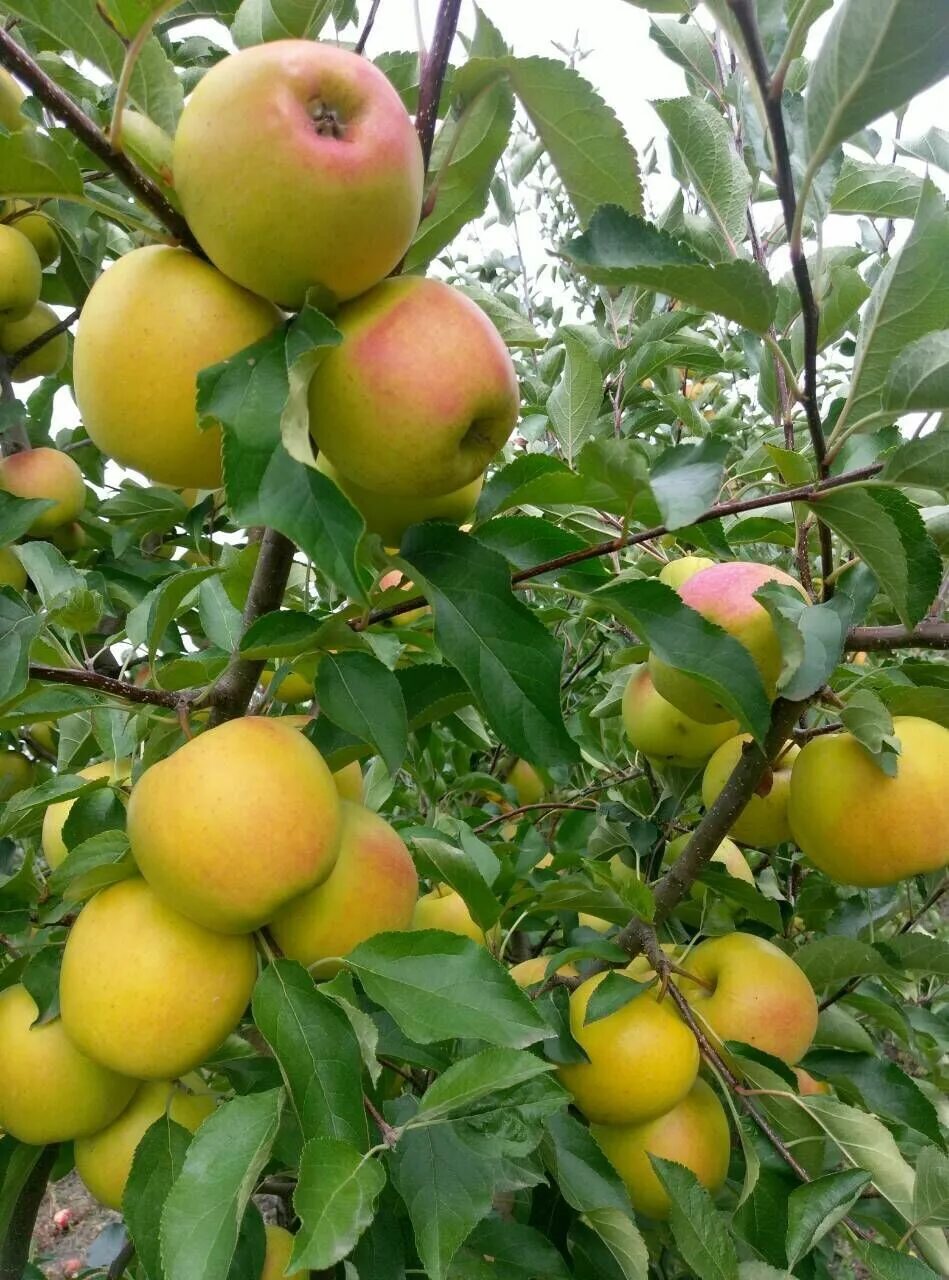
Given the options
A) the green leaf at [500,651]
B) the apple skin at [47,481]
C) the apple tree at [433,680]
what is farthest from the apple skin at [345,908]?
the apple skin at [47,481]

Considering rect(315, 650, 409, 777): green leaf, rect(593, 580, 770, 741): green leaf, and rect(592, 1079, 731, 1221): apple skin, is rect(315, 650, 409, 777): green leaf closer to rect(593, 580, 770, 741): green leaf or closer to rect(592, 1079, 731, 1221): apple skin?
rect(593, 580, 770, 741): green leaf

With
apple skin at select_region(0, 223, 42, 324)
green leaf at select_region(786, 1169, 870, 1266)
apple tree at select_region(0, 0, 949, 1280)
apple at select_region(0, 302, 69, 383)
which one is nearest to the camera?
apple tree at select_region(0, 0, 949, 1280)

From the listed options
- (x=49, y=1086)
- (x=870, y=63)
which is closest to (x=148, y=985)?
(x=49, y=1086)

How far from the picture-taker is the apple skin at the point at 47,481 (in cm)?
178

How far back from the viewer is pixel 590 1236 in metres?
1.19

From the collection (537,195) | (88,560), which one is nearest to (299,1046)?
(88,560)

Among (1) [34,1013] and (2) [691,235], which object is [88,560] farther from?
(2) [691,235]

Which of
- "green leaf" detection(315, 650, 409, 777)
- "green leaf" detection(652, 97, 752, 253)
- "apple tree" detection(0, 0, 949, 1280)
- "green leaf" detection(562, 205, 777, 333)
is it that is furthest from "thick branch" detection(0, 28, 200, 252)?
"green leaf" detection(652, 97, 752, 253)

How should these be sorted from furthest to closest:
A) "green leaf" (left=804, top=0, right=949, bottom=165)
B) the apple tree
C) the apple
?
the apple < the apple tree < "green leaf" (left=804, top=0, right=949, bottom=165)

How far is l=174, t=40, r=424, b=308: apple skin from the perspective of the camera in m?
0.67

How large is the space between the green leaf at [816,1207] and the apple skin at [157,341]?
889 millimetres

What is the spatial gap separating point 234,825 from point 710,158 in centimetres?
84

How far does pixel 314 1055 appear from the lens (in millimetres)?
827

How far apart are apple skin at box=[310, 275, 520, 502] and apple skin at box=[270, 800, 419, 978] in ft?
1.27
